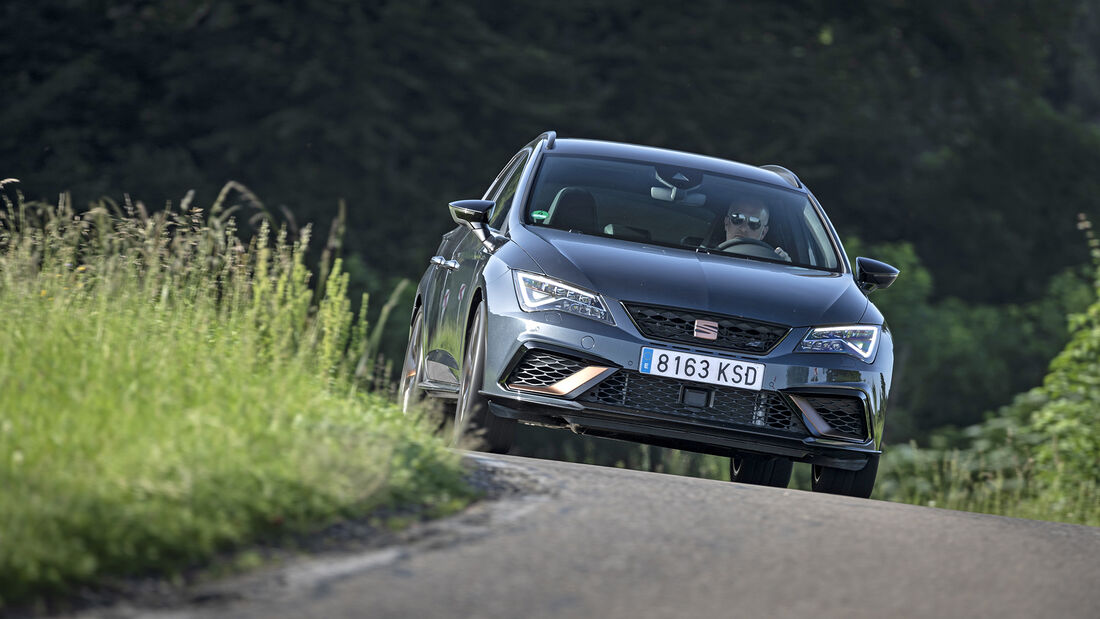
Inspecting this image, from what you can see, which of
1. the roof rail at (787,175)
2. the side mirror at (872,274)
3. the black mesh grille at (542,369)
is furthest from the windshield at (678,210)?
the black mesh grille at (542,369)

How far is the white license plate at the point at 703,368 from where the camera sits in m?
7.90

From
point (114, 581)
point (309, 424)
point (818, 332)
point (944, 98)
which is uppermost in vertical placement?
point (944, 98)

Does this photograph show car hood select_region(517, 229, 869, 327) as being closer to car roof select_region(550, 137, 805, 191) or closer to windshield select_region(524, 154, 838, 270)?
windshield select_region(524, 154, 838, 270)

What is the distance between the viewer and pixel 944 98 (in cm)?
3738

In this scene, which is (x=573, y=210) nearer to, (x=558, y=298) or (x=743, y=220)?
(x=743, y=220)

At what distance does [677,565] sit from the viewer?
5625 mm

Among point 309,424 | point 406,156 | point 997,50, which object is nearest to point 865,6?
point 997,50

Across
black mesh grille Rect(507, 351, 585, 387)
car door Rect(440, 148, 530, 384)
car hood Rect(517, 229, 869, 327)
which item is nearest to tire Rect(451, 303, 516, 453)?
black mesh grille Rect(507, 351, 585, 387)

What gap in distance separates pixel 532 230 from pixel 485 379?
972 millimetres

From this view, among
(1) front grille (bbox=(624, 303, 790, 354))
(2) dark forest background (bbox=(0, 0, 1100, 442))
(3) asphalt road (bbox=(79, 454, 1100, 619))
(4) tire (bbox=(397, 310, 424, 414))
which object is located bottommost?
(3) asphalt road (bbox=(79, 454, 1100, 619))

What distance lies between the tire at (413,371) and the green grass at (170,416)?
983mm

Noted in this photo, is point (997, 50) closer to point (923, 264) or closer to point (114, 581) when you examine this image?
point (923, 264)

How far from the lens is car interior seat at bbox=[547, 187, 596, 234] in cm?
904

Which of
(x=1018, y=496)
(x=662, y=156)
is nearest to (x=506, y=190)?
(x=662, y=156)
